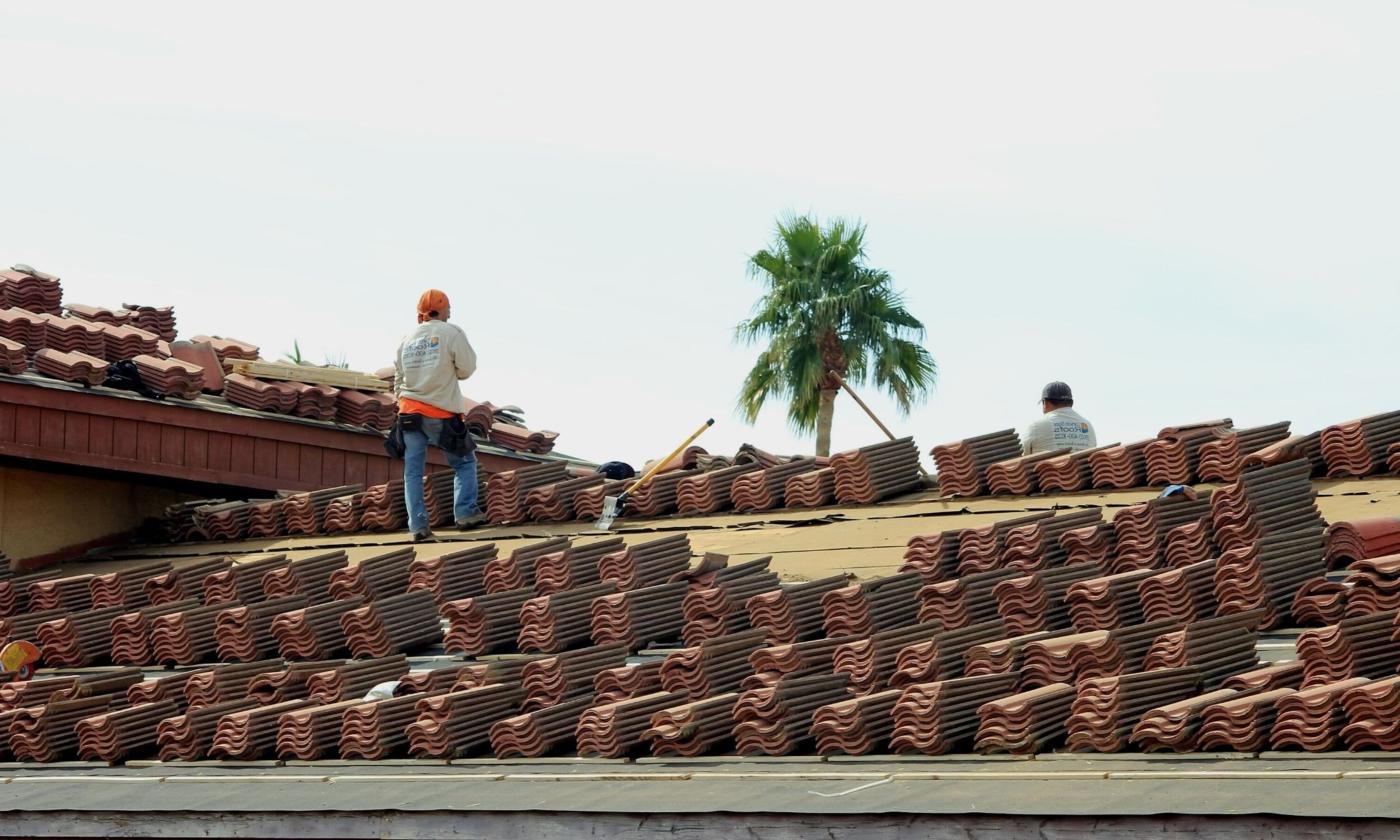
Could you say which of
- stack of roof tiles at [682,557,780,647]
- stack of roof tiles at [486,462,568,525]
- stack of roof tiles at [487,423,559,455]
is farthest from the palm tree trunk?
stack of roof tiles at [682,557,780,647]

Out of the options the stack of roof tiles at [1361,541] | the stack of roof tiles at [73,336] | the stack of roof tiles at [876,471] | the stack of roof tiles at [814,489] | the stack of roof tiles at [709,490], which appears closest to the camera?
the stack of roof tiles at [1361,541]

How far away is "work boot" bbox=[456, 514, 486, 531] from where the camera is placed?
16.1m

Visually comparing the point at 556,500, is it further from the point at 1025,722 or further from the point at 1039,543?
the point at 1025,722

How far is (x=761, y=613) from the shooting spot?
10.9 metres

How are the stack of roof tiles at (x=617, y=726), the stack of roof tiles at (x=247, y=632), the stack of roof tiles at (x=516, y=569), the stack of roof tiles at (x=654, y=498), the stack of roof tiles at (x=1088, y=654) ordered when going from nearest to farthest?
the stack of roof tiles at (x=1088, y=654) < the stack of roof tiles at (x=617, y=726) < the stack of roof tiles at (x=516, y=569) < the stack of roof tiles at (x=247, y=632) < the stack of roof tiles at (x=654, y=498)

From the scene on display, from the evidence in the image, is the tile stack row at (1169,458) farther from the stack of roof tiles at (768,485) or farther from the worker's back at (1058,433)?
the stack of roof tiles at (768,485)

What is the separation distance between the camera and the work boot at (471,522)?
16094 millimetres

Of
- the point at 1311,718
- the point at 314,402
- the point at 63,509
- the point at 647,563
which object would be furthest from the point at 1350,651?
the point at 314,402

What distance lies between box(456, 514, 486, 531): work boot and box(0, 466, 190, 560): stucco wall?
154 inches

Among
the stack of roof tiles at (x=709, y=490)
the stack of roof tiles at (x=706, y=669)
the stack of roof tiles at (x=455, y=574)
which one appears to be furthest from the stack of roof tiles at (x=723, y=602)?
the stack of roof tiles at (x=709, y=490)

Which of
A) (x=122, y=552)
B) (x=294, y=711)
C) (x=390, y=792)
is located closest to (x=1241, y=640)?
(x=390, y=792)

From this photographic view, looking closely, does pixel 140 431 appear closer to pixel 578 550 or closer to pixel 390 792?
pixel 578 550

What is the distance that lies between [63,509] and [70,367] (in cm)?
125

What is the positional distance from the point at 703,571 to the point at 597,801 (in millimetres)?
4275
